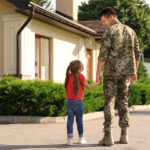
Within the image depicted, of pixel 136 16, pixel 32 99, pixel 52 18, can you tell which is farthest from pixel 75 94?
pixel 136 16

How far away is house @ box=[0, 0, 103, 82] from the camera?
1259 centimetres

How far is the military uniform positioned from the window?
830 cm

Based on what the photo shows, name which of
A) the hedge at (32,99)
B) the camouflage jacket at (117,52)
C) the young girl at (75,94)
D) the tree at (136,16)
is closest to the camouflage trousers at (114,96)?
the camouflage jacket at (117,52)

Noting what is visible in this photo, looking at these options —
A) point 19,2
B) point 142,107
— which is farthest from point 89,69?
point 19,2

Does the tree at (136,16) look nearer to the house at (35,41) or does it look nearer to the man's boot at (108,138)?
the house at (35,41)

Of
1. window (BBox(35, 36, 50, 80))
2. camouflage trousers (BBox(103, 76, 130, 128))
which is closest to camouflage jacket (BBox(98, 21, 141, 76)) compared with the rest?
camouflage trousers (BBox(103, 76, 130, 128))

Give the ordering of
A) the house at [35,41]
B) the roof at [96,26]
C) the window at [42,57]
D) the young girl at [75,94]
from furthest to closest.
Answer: the roof at [96,26] → the window at [42,57] → the house at [35,41] → the young girl at [75,94]

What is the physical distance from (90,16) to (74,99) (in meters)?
35.9

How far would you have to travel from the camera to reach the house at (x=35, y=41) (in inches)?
496

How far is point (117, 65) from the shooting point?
5.89 meters

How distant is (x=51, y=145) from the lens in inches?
234

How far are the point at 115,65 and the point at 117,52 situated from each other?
218 mm

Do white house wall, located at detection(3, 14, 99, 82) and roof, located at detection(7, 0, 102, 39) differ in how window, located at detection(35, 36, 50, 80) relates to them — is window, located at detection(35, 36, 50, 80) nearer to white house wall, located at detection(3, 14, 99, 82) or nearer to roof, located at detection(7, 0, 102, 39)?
white house wall, located at detection(3, 14, 99, 82)

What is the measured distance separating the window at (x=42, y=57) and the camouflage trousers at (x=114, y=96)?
326 inches
